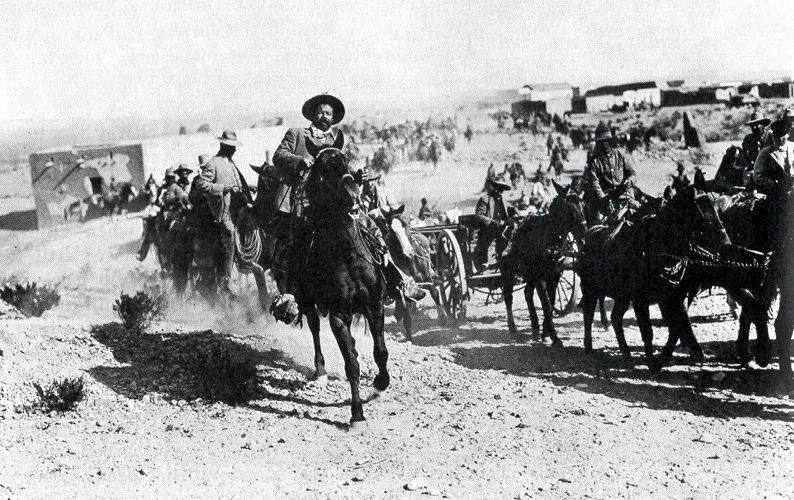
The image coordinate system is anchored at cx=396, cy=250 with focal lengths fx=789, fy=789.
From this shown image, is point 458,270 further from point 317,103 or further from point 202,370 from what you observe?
point 202,370

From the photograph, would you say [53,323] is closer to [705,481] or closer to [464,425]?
[464,425]

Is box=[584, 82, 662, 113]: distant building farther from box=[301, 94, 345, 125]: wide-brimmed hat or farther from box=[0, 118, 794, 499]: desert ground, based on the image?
box=[301, 94, 345, 125]: wide-brimmed hat

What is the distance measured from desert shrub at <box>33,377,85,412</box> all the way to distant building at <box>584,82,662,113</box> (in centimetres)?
4797

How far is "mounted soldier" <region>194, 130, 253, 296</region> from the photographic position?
10859 millimetres

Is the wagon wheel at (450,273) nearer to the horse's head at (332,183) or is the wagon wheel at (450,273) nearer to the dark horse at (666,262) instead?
the dark horse at (666,262)

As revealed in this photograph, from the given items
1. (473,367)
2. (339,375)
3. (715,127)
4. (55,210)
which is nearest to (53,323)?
(339,375)

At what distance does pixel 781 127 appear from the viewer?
8.24m

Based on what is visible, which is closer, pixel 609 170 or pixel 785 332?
pixel 785 332

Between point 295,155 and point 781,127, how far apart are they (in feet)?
16.7

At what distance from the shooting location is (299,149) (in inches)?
346

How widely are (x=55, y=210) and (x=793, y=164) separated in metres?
28.9

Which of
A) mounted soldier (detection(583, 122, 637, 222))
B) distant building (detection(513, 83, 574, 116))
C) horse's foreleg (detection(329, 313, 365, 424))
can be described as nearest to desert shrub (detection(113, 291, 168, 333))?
horse's foreleg (detection(329, 313, 365, 424))

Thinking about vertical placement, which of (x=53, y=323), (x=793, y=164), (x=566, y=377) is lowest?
(x=566, y=377)

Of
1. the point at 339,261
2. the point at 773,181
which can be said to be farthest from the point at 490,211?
the point at 339,261
